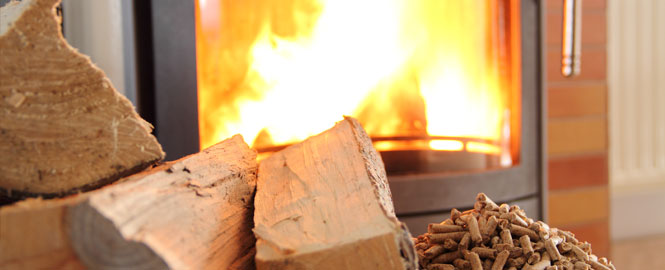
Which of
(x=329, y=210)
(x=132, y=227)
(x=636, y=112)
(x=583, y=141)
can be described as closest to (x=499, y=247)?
(x=329, y=210)

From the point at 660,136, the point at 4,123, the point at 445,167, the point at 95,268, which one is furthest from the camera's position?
the point at 660,136

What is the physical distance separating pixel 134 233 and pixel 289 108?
2.46 ft

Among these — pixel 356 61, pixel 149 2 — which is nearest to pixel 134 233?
pixel 149 2

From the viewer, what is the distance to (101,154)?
69 centimetres

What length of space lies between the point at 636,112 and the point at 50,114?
2134 mm

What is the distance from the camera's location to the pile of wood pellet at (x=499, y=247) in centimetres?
80

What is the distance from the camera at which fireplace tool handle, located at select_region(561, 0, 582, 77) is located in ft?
4.69

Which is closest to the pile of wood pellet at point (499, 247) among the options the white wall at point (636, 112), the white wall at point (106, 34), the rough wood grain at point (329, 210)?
the rough wood grain at point (329, 210)

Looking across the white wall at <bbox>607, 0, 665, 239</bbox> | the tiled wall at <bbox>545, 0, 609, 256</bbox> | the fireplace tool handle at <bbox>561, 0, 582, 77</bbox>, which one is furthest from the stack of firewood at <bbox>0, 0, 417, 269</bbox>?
the white wall at <bbox>607, 0, 665, 239</bbox>

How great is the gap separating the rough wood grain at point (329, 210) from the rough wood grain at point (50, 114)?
0.21 m

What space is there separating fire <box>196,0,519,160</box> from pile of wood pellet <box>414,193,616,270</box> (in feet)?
1.61

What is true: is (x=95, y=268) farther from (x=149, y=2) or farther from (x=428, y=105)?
(x=428, y=105)

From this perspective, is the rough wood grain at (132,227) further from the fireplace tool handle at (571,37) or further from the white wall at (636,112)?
the white wall at (636,112)

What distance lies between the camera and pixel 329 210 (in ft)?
2.41
